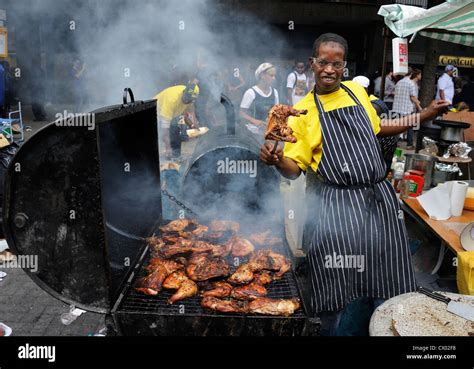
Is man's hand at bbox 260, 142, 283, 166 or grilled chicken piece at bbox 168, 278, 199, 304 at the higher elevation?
man's hand at bbox 260, 142, 283, 166

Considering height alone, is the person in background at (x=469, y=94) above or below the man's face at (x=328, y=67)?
above

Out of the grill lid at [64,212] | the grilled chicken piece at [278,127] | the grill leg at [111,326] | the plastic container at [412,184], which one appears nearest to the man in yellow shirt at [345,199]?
the grilled chicken piece at [278,127]

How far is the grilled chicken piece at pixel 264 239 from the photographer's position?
3.64 metres

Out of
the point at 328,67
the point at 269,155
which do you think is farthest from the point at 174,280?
the point at 328,67

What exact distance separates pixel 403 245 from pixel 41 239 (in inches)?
107

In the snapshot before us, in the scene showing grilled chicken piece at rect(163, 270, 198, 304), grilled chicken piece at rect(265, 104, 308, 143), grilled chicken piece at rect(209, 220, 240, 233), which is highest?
grilled chicken piece at rect(265, 104, 308, 143)

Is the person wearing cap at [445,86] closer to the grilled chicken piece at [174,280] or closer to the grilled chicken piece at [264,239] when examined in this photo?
the grilled chicken piece at [264,239]

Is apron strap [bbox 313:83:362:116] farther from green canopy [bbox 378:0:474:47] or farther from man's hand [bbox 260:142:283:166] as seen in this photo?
green canopy [bbox 378:0:474:47]

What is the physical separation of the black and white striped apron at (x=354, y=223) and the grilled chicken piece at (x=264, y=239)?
19.7 inches

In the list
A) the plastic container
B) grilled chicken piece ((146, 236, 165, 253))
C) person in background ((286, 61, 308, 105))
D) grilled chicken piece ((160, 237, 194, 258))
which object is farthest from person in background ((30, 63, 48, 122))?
the plastic container

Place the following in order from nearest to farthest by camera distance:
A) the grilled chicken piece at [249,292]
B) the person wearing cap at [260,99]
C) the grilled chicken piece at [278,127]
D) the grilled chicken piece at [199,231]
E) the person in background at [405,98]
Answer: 1. the grilled chicken piece at [278,127]
2. the grilled chicken piece at [249,292]
3. the grilled chicken piece at [199,231]
4. the person wearing cap at [260,99]
5. the person in background at [405,98]

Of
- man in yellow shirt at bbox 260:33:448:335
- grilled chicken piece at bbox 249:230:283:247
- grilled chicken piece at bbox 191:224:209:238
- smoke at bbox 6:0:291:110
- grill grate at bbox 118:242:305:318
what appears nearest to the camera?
grill grate at bbox 118:242:305:318

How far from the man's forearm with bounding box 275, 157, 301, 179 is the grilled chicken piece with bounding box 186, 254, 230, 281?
92cm

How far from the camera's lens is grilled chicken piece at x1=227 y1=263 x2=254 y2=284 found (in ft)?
9.80
